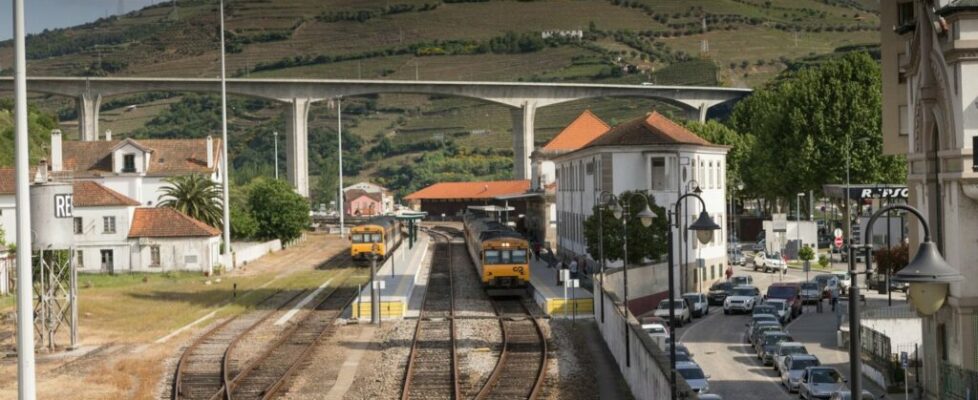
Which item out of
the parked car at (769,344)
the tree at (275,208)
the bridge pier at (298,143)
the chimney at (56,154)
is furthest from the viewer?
the bridge pier at (298,143)

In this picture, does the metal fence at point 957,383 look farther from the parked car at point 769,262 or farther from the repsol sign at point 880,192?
the parked car at point 769,262

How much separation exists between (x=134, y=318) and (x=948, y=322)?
33552mm

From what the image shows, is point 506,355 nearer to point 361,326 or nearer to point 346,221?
point 361,326

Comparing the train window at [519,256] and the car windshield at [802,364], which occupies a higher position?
the train window at [519,256]

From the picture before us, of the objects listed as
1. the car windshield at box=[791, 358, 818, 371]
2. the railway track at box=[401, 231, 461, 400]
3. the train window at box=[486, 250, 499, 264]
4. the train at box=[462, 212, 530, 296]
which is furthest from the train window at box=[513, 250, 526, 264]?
the car windshield at box=[791, 358, 818, 371]

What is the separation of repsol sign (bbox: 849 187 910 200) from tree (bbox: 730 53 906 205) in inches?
494

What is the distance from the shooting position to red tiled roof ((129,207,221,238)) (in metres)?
77.6

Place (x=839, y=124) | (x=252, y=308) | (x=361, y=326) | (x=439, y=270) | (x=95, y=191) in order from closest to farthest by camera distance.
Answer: (x=361, y=326) → (x=252, y=308) → (x=95, y=191) → (x=439, y=270) → (x=839, y=124)

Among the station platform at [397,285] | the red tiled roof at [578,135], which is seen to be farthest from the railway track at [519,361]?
the red tiled roof at [578,135]

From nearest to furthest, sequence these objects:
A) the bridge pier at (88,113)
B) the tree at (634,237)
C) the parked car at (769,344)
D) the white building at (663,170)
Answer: the parked car at (769,344) < the tree at (634,237) < the white building at (663,170) < the bridge pier at (88,113)

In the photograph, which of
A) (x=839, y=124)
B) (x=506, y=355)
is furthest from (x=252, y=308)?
(x=839, y=124)

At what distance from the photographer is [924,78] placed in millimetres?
32062

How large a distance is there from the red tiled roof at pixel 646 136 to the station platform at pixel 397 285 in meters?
13.0

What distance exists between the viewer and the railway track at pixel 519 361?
3356 cm
